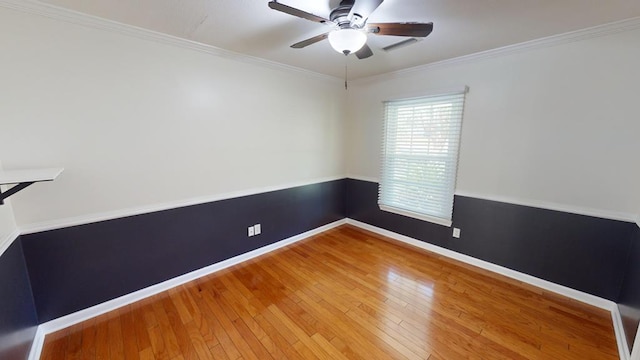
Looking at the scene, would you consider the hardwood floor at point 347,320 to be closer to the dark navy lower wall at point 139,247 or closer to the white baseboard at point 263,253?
the white baseboard at point 263,253

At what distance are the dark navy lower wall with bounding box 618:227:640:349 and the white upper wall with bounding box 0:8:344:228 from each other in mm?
3213

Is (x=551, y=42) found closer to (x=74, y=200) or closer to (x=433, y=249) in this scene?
(x=433, y=249)

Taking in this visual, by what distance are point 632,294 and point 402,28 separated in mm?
2497

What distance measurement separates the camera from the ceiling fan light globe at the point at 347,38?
150cm

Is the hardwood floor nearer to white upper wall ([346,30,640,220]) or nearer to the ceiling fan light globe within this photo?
white upper wall ([346,30,640,220])

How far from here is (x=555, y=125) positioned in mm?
2199

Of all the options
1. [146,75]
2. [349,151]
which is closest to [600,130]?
[349,151]

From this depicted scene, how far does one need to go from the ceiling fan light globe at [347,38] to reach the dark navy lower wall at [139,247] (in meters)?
1.94

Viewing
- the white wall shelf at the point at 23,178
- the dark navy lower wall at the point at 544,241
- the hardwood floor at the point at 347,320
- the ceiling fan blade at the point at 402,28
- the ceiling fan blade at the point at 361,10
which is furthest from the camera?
the dark navy lower wall at the point at 544,241

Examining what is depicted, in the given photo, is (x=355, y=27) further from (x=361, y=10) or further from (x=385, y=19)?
(x=385, y=19)

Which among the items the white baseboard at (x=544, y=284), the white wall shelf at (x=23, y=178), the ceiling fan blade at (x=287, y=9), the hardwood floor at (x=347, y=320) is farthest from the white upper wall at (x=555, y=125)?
the white wall shelf at (x=23, y=178)

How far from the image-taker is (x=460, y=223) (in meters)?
2.89

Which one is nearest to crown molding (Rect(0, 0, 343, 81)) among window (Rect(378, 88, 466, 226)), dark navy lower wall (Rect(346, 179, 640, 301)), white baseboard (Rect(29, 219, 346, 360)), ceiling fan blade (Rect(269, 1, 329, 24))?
ceiling fan blade (Rect(269, 1, 329, 24))

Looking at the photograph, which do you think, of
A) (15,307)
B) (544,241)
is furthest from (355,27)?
(15,307)
